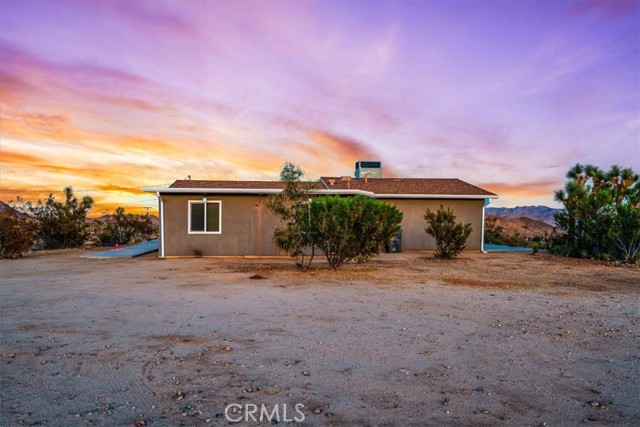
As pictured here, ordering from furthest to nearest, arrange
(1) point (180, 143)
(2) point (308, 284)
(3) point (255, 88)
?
(1) point (180, 143) < (3) point (255, 88) < (2) point (308, 284)

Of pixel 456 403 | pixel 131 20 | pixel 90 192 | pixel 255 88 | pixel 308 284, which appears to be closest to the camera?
pixel 456 403

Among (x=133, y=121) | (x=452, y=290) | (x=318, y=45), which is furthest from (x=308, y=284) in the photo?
(x=133, y=121)

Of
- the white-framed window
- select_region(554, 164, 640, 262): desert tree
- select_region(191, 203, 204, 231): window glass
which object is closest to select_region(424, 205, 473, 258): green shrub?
select_region(554, 164, 640, 262): desert tree

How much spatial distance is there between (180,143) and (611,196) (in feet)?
57.1

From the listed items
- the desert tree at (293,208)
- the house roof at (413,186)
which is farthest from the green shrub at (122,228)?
the desert tree at (293,208)

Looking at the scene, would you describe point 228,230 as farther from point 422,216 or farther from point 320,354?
point 320,354

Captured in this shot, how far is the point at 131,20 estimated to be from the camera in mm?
10414

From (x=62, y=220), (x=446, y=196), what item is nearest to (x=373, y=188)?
(x=446, y=196)

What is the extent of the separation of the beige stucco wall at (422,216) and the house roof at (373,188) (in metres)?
0.41

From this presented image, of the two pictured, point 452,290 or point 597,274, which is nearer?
point 452,290

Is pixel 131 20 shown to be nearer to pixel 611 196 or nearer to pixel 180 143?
pixel 180 143

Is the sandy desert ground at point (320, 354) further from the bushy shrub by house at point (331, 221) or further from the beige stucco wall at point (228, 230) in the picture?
the beige stucco wall at point (228, 230)

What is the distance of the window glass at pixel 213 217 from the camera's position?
1455 centimetres

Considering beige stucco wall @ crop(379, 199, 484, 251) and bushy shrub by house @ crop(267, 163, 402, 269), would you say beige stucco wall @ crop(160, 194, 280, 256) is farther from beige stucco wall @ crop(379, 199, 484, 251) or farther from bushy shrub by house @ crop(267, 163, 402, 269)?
beige stucco wall @ crop(379, 199, 484, 251)
